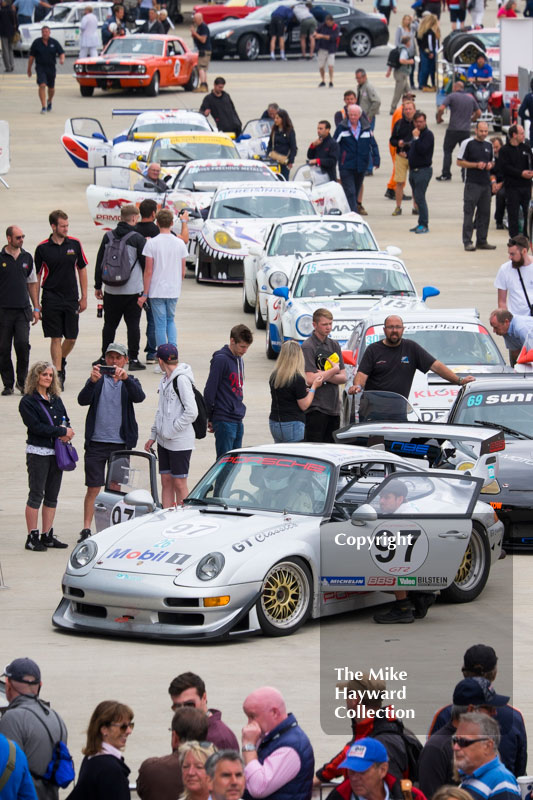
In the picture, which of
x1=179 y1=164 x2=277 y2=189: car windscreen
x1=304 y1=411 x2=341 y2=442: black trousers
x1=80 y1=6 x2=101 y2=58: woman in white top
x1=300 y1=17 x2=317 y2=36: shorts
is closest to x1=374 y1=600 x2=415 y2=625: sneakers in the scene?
x1=304 y1=411 x2=341 y2=442: black trousers

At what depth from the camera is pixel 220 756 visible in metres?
6.05

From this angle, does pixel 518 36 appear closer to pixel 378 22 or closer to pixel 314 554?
pixel 378 22

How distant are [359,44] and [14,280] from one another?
3107 centimetres

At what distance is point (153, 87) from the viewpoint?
40438mm

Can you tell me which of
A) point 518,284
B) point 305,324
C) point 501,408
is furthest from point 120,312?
point 501,408

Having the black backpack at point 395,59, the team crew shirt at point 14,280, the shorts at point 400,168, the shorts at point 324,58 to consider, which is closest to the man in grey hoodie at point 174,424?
the team crew shirt at point 14,280

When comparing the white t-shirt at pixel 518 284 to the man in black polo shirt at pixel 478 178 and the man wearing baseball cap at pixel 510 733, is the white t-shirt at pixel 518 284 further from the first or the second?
the man wearing baseball cap at pixel 510 733

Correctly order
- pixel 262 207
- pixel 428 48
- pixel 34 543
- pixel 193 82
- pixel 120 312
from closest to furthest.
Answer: pixel 34 543, pixel 120 312, pixel 262 207, pixel 428 48, pixel 193 82

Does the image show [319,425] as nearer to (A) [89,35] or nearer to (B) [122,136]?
(B) [122,136]

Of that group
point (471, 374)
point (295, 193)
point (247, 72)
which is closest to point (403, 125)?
point (295, 193)

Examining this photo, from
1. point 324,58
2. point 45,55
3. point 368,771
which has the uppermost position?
point 45,55

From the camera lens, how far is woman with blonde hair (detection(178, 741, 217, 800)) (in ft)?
20.4

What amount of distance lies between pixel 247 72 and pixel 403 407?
31264mm

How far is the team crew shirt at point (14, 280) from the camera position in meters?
16.9
